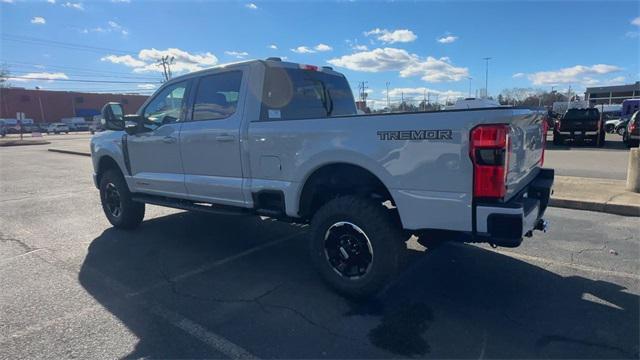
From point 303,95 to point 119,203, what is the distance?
Answer: 328 cm

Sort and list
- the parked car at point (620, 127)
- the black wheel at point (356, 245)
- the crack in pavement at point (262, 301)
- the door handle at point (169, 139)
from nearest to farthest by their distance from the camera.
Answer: the crack in pavement at point (262, 301) < the black wheel at point (356, 245) < the door handle at point (169, 139) < the parked car at point (620, 127)

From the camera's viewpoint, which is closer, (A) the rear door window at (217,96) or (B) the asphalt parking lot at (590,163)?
(A) the rear door window at (217,96)

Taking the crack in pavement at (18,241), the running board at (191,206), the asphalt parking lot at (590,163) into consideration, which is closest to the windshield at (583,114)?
the asphalt parking lot at (590,163)

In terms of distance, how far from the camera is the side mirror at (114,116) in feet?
17.2

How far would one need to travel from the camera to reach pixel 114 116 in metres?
5.29

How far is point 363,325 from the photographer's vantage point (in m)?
3.12

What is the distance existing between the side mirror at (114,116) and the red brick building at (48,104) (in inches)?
2715

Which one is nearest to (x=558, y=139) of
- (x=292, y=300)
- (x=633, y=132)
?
(x=633, y=132)

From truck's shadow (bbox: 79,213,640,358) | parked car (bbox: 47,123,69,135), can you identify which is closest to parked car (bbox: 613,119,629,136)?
truck's shadow (bbox: 79,213,640,358)

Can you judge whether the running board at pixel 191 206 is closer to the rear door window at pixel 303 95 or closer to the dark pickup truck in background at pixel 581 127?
the rear door window at pixel 303 95

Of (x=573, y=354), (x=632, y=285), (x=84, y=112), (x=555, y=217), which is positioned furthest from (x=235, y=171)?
(x=84, y=112)

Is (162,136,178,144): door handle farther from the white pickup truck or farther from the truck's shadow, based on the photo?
the truck's shadow

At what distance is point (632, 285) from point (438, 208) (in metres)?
2.23

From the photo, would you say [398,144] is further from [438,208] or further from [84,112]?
[84,112]
